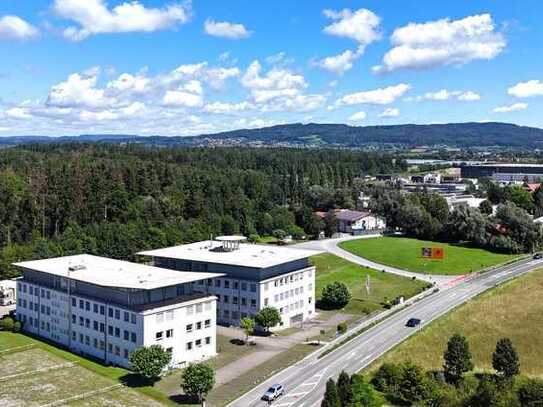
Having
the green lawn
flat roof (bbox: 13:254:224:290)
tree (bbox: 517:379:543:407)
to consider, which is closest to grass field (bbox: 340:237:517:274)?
the green lawn

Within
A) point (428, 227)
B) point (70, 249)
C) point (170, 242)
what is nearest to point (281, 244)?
point (170, 242)

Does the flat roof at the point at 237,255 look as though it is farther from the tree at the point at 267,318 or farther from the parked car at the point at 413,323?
the parked car at the point at 413,323

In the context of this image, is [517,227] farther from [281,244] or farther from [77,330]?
[77,330]

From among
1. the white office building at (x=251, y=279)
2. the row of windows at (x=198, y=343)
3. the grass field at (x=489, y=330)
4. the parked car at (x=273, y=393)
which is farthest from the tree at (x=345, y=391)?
the white office building at (x=251, y=279)

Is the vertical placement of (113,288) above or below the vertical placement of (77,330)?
above

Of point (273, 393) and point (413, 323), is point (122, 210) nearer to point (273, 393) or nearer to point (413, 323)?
point (413, 323)

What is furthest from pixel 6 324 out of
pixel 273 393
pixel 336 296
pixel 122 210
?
pixel 122 210
